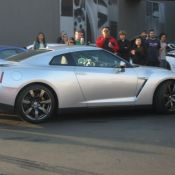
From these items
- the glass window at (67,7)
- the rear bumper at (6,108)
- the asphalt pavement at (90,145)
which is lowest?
the asphalt pavement at (90,145)

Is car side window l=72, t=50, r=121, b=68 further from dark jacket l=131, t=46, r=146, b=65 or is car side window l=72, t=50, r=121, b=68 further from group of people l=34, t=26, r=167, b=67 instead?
dark jacket l=131, t=46, r=146, b=65

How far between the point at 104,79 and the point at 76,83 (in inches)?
21.8

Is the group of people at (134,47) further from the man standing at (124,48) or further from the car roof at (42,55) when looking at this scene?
the car roof at (42,55)

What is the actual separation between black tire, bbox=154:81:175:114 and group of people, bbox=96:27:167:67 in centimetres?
315

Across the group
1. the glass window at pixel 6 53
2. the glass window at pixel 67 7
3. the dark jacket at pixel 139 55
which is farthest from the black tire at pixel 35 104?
the glass window at pixel 67 7

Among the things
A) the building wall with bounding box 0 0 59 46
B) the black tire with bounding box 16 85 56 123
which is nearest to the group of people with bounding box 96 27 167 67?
the black tire with bounding box 16 85 56 123

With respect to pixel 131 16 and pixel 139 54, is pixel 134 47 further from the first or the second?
pixel 131 16

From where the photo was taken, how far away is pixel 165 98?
10336 millimetres

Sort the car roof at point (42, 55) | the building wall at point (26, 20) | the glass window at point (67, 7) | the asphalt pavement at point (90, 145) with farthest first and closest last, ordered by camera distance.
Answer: the glass window at point (67, 7) → the building wall at point (26, 20) → the car roof at point (42, 55) → the asphalt pavement at point (90, 145)

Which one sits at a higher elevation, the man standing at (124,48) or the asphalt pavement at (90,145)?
the man standing at (124,48)

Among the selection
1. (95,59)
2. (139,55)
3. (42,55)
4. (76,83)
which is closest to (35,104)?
(76,83)

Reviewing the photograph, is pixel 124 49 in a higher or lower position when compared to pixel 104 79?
higher

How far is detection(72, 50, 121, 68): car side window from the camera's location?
9.89 meters

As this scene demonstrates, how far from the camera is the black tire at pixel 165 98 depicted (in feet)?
33.7
